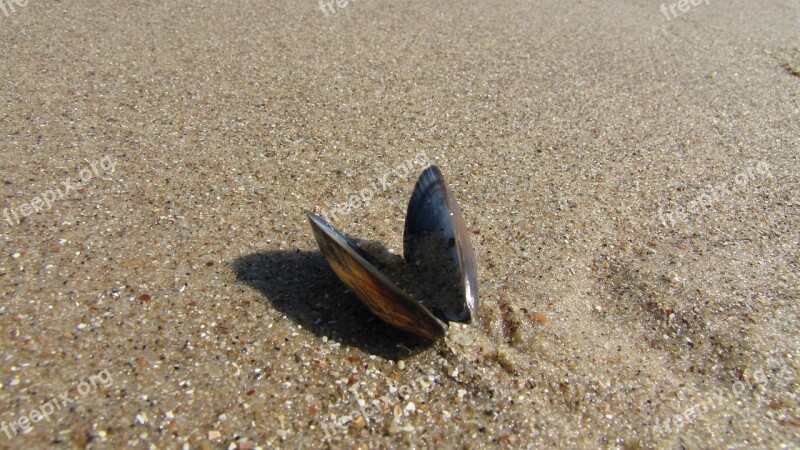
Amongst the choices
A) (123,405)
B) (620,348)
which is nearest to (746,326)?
(620,348)

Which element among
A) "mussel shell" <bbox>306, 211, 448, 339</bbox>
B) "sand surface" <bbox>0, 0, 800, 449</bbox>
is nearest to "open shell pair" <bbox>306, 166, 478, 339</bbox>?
"mussel shell" <bbox>306, 211, 448, 339</bbox>

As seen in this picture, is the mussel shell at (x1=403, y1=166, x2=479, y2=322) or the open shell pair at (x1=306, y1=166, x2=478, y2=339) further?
the mussel shell at (x1=403, y1=166, x2=479, y2=322)

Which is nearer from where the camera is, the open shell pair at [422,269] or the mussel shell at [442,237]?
the open shell pair at [422,269]

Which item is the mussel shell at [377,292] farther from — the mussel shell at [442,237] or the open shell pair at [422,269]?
the mussel shell at [442,237]

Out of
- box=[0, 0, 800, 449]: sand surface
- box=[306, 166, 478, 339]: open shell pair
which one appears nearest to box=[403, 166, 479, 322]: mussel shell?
box=[306, 166, 478, 339]: open shell pair

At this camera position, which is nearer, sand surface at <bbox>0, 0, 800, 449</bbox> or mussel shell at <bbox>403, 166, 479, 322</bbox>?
sand surface at <bbox>0, 0, 800, 449</bbox>

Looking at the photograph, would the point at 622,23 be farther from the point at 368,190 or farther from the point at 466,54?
the point at 368,190

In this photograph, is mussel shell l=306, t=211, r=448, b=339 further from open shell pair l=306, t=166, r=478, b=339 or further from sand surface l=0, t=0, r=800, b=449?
sand surface l=0, t=0, r=800, b=449

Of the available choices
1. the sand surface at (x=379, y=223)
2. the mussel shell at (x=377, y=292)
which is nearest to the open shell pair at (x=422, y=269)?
the mussel shell at (x=377, y=292)
